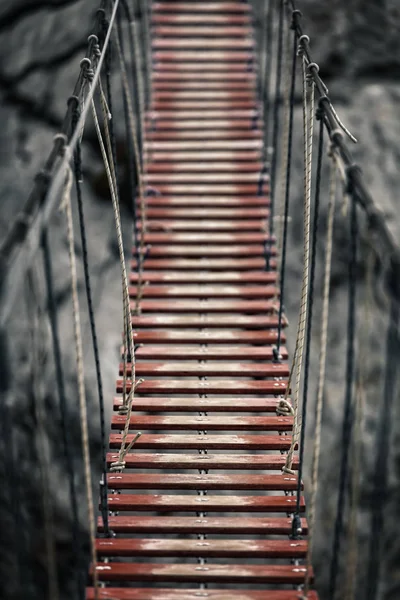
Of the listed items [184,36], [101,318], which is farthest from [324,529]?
[184,36]

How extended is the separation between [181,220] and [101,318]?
153 cm

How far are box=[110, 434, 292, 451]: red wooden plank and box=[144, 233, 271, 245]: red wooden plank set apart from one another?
4.31 ft

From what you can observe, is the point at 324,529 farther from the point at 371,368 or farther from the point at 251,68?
the point at 251,68

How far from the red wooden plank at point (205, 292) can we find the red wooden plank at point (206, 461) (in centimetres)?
98

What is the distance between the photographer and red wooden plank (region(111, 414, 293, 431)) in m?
2.59

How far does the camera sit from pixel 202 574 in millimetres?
2160

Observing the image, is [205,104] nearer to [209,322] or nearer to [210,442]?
[209,322]

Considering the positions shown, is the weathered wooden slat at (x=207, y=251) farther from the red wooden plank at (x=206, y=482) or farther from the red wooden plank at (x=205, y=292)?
the red wooden plank at (x=206, y=482)

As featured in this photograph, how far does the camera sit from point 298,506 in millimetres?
2311

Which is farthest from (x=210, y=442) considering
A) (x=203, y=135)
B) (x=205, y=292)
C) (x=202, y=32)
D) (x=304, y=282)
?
(x=202, y=32)

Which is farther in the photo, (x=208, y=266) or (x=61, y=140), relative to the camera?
(x=208, y=266)

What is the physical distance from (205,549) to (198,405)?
59 centimetres

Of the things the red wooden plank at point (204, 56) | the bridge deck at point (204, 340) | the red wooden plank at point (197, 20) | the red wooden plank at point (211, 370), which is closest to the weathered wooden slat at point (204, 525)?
the bridge deck at point (204, 340)

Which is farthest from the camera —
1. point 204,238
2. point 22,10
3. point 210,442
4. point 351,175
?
point 22,10
